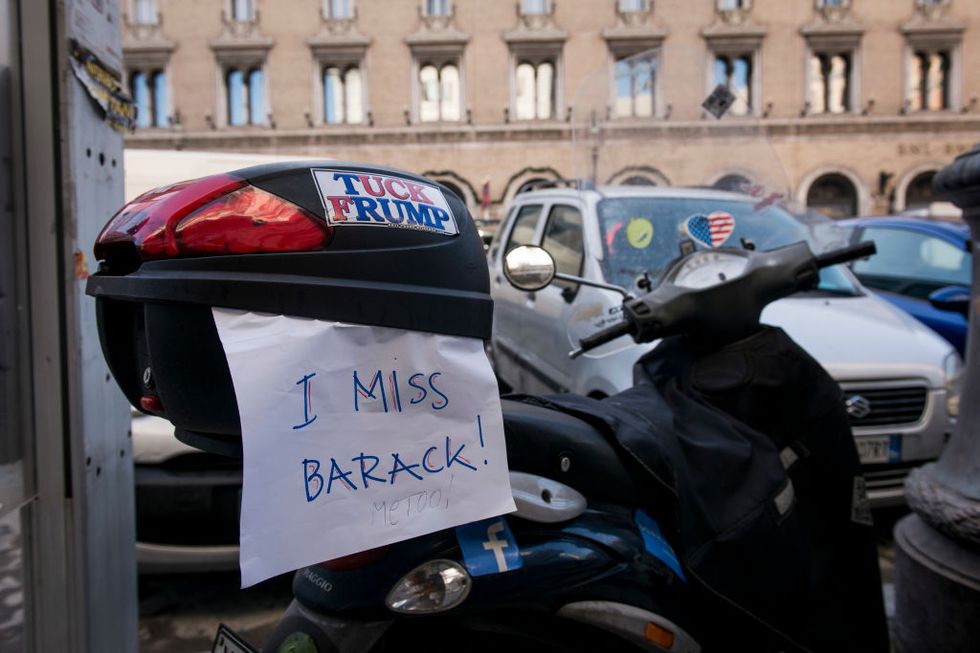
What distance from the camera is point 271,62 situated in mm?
23250

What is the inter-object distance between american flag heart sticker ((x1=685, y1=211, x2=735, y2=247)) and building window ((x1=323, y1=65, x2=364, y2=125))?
2271cm

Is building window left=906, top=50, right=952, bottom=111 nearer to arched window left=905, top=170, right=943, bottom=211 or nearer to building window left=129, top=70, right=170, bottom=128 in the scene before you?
arched window left=905, top=170, right=943, bottom=211

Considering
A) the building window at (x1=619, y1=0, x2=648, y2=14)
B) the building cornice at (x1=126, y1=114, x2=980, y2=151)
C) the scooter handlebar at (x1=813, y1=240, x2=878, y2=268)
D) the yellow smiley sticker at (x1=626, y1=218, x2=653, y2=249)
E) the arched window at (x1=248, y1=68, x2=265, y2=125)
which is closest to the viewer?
the scooter handlebar at (x1=813, y1=240, x2=878, y2=268)

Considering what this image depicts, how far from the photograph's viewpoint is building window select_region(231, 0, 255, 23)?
23.2 metres

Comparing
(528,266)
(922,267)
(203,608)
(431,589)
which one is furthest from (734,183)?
(922,267)

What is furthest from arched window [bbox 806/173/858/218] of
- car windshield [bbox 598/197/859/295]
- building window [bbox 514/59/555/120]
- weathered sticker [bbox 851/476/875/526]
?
weathered sticker [bbox 851/476/875/526]

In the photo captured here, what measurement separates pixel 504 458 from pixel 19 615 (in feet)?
3.79

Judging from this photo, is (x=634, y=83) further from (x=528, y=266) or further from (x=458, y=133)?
(x=458, y=133)

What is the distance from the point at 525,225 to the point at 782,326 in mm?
2172

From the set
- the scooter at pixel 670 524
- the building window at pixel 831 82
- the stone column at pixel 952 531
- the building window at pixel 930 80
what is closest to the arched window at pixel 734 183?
the stone column at pixel 952 531

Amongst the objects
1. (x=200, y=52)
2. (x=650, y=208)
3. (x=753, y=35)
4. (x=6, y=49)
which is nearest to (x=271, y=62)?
(x=200, y=52)

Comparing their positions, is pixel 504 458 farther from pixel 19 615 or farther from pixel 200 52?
pixel 200 52

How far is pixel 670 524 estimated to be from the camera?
4.35 feet

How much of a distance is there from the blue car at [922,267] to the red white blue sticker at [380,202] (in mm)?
4355
